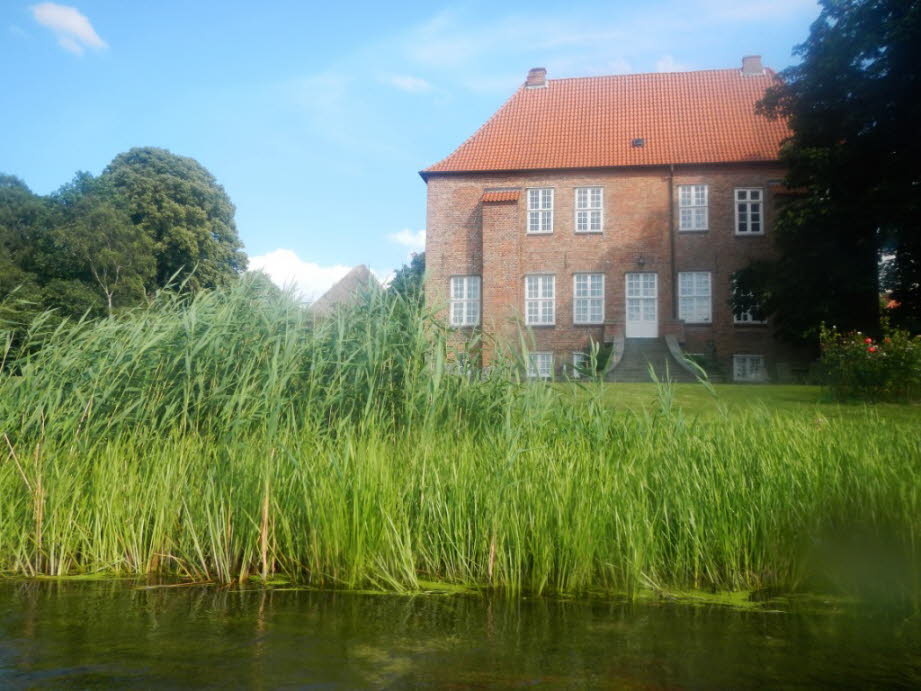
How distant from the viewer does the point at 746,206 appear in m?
27.8

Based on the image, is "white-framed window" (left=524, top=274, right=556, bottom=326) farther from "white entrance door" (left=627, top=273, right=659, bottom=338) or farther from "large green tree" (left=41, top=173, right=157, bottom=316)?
"large green tree" (left=41, top=173, right=157, bottom=316)

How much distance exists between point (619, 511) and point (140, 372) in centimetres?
381

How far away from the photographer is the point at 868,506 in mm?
4305

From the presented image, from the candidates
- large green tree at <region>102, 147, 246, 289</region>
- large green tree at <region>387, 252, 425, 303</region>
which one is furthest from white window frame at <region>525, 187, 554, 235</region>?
large green tree at <region>387, 252, 425, 303</region>

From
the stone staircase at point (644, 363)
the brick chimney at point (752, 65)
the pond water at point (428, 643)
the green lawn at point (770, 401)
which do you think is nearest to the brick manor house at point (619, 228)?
the stone staircase at point (644, 363)

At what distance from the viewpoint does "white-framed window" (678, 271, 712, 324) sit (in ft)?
90.2

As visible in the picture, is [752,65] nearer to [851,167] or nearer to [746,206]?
[746,206]

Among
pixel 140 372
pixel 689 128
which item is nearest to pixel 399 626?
pixel 140 372

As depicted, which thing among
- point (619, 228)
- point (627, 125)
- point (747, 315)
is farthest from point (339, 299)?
point (627, 125)

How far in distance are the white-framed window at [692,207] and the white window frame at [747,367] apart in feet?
16.5

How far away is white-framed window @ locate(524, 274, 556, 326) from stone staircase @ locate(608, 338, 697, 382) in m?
3.12

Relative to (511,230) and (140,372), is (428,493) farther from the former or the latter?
(511,230)

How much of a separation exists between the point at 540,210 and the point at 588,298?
12.8ft

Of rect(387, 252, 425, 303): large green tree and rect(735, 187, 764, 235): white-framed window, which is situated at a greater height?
rect(735, 187, 764, 235): white-framed window
